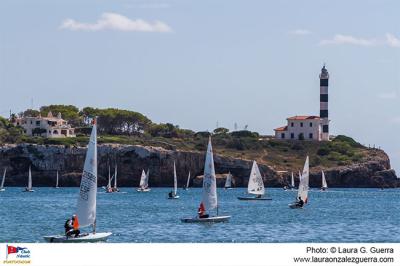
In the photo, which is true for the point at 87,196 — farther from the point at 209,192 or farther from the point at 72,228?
the point at 209,192

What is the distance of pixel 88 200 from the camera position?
52188 millimetres

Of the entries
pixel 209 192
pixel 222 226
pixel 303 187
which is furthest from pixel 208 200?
pixel 303 187

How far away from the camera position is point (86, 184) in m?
52.4
